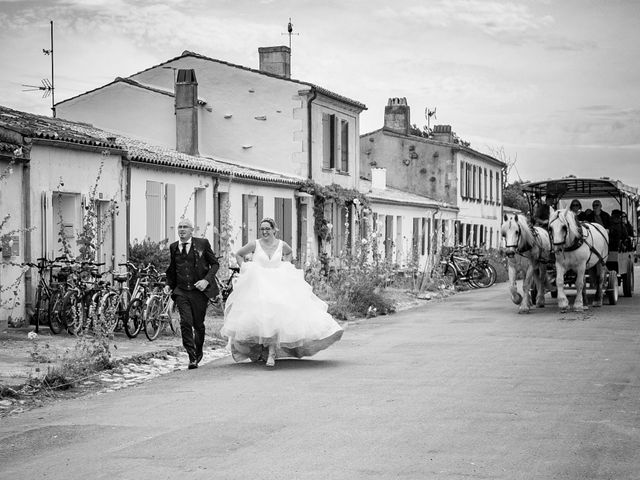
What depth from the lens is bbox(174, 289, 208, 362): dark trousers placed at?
1355 centimetres

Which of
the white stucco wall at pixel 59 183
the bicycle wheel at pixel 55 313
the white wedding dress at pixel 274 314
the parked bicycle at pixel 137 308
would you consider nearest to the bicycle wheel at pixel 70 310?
the bicycle wheel at pixel 55 313

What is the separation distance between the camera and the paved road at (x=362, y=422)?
726cm

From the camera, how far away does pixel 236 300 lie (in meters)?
13.4

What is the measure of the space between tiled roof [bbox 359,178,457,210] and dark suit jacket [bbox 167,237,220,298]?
2534cm

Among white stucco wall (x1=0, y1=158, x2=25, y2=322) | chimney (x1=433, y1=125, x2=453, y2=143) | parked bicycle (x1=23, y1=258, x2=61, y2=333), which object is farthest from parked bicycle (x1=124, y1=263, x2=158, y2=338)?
chimney (x1=433, y1=125, x2=453, y2=143)

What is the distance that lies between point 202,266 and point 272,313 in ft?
4.11

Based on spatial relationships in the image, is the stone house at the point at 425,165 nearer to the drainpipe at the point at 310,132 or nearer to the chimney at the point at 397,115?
the chimney at the point at 397,115

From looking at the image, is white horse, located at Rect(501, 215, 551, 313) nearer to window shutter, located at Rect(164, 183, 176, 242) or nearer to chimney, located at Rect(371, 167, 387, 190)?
window shutter, located at Rect(164, 183, 176, 242)

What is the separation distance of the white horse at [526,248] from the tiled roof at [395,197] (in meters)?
16.6

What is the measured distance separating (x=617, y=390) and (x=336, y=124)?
27497 millimetres

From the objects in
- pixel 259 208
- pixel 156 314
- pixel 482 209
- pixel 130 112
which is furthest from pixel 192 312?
pixel 482 209

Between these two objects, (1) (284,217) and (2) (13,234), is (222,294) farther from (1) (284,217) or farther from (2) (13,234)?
(1) (284,217)

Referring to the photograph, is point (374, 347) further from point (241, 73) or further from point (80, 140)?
point (241, 73)

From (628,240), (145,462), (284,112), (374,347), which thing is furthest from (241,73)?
(145,462)
